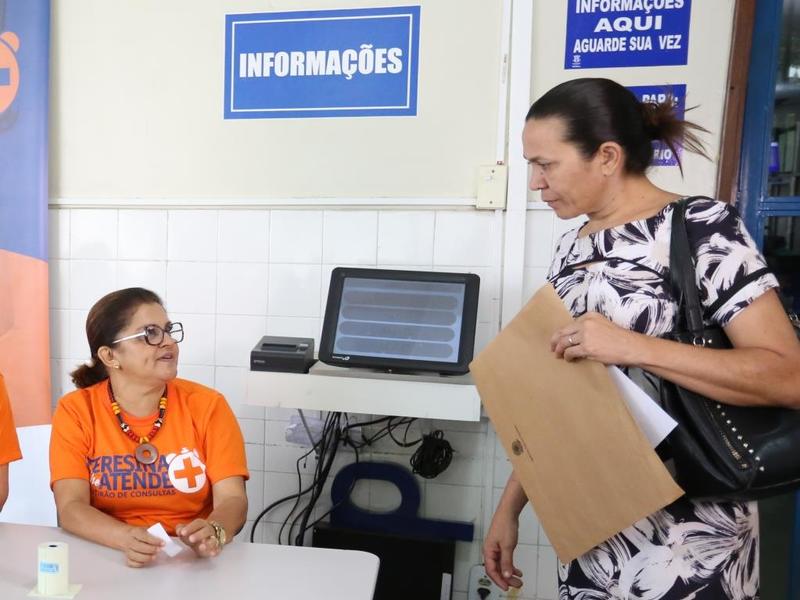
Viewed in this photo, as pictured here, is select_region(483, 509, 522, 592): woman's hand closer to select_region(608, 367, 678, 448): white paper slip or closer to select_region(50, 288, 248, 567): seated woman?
select_region(608, 367, 678, 448): white paper slip

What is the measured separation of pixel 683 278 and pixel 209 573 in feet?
3.15

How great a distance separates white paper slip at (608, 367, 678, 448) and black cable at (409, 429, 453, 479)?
1250 mm

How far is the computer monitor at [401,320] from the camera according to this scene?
1.78m

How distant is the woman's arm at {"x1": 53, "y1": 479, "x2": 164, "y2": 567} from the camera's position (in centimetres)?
109

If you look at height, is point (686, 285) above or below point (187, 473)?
above

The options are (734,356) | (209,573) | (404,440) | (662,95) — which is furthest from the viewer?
(404,440)

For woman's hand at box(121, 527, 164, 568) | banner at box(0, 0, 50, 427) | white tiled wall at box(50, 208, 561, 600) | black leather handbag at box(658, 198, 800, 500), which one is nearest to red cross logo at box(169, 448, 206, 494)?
woman's hand at box(121, 527, 164, 568)

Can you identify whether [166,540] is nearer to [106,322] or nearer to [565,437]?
[106,322]

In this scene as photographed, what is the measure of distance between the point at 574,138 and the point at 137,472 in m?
1.22

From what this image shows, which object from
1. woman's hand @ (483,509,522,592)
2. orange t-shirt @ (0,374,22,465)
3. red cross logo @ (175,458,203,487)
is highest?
orange t-shirt @ (0,374,22,465)

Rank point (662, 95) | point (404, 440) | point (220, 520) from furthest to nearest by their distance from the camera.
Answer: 1. point (404, 440)
2. point (662, 95)
3. point (220, 520)

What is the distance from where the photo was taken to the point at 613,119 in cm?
99

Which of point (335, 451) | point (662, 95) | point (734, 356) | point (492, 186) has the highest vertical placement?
point (662, 95)

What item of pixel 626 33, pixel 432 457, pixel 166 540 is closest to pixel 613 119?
pixel 166 540
